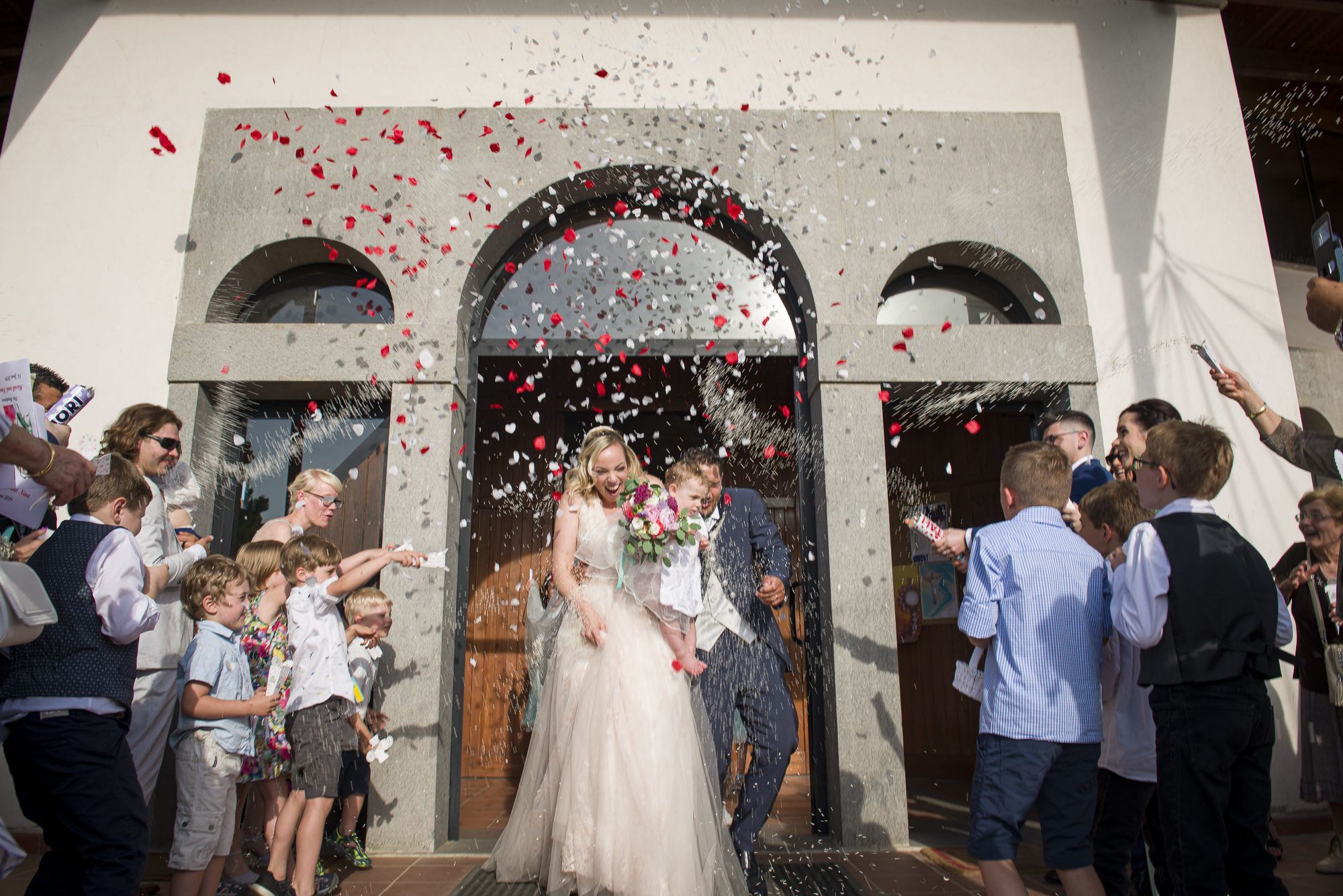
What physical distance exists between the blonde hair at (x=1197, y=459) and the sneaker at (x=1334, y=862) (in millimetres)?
2591

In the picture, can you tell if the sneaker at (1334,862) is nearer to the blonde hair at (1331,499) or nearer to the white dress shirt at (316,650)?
the blonde hair at (1331,499)

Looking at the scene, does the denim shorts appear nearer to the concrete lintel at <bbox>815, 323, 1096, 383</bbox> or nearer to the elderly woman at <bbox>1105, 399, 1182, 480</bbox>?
the elderly woman at <bbox>1105, 399, 1182, 480</bbox>

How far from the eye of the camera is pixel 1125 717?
3.22 m

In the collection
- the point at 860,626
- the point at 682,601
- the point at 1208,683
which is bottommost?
the point at 1208,683

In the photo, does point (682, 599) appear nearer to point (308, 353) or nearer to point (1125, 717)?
point (1125, 717)

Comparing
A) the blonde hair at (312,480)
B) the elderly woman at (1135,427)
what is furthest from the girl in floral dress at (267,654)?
the elderly woman at (1135,427)

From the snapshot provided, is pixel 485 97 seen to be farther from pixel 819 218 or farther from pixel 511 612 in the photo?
pixel 511 612

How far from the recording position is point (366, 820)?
4.54m

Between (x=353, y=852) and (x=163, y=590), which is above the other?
(x=163, y=590)

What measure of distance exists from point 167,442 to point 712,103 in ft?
13.2

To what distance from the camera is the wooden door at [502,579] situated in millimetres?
7203

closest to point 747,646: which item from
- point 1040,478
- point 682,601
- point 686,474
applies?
point 682,601

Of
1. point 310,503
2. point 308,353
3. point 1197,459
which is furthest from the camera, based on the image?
point 308,353

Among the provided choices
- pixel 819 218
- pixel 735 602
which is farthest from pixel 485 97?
pixel 735 602
